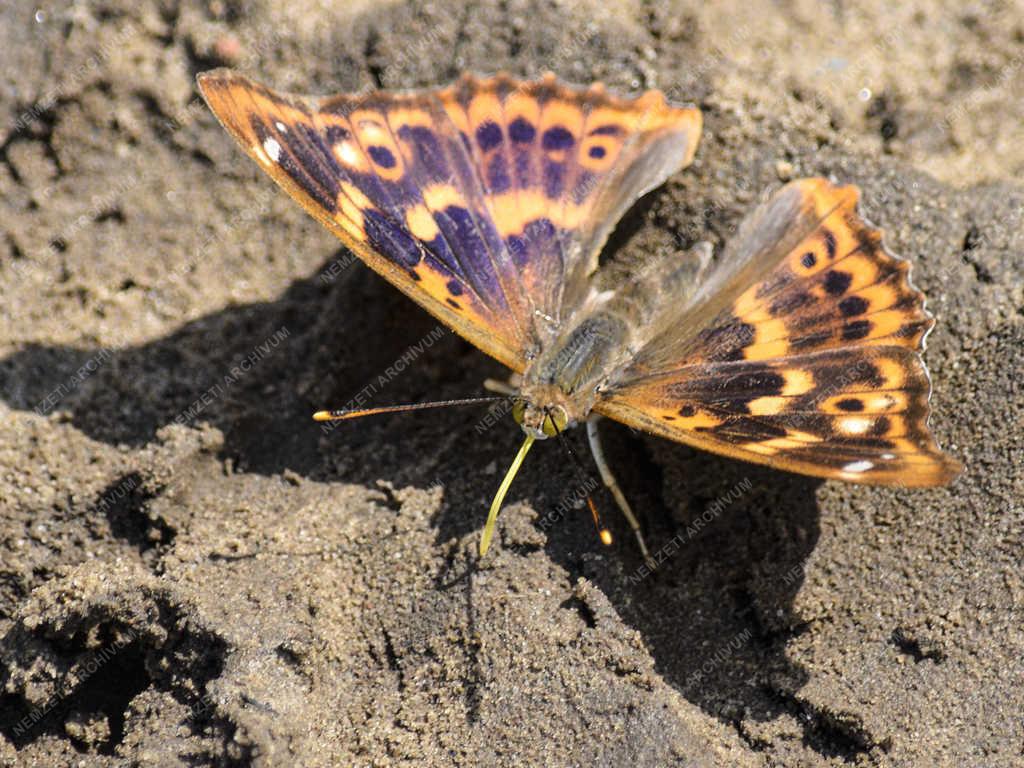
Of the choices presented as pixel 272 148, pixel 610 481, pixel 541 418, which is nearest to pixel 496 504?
pixel 541 418

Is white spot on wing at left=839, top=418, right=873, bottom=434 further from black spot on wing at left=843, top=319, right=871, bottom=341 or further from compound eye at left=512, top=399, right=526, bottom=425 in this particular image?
compound eye at left=512, top=399, right=526, bottom=425

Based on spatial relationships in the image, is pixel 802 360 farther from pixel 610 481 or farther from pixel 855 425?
pixel 610 481

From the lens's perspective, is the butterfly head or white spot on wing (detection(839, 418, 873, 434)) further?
the butterfly head

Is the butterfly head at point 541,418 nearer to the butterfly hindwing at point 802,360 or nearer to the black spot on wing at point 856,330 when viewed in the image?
the butterfly hindwing at point 802,360

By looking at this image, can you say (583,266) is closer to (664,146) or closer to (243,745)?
(664,146)

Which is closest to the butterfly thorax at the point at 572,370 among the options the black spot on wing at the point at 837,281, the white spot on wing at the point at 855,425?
the black spot on wing at the point at 837,281

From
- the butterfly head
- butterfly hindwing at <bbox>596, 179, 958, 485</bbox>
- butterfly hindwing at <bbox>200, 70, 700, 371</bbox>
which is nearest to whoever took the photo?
butterfly hindwing at <bbox>596, 179, 958, 485</bbox>

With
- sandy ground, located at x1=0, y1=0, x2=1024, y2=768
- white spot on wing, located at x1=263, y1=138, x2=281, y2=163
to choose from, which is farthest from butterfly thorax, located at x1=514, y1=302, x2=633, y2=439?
white spot on wing, located at x1=263, y1=138, x2=281, y2=163
